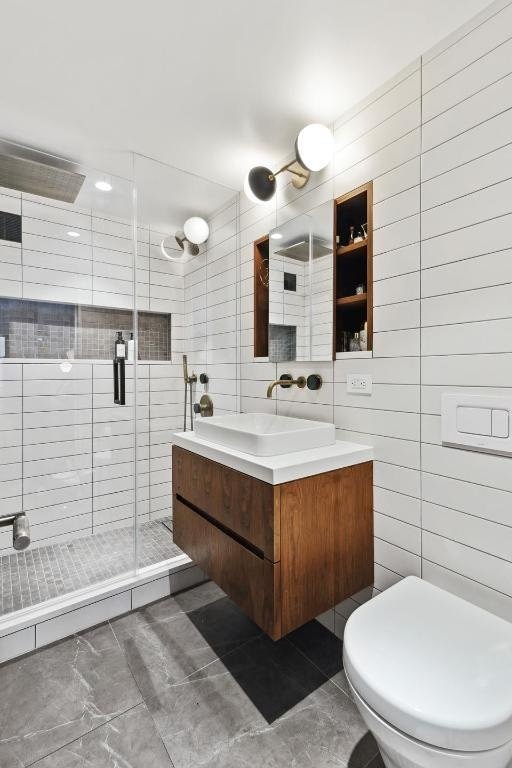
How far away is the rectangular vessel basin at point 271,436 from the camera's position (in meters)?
1.39

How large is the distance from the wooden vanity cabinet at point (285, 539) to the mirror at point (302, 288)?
0.66 m

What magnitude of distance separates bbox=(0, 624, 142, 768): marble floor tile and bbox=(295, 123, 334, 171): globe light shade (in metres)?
2.29

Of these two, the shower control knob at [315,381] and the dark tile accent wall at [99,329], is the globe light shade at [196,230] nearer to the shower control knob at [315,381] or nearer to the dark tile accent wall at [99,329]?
the dark tile accent wall at [99,329]

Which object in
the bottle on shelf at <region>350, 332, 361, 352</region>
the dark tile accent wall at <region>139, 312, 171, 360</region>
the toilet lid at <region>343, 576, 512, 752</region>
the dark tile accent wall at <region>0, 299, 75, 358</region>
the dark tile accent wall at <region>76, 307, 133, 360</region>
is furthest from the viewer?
the dark tile accent wall at <region>139, 312, 171, 360</region>

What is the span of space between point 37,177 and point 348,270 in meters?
1.74

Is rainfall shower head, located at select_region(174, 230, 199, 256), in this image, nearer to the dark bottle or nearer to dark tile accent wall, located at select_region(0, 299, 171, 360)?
dark tile accent wall, located at select_region(0, 299, 171, 360)

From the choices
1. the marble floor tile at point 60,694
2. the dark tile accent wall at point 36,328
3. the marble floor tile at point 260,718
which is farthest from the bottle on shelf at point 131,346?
the marble floor tile at point 260,718

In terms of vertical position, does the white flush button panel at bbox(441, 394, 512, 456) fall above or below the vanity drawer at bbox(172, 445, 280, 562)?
above

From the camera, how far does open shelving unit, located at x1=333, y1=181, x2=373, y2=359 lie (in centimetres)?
163

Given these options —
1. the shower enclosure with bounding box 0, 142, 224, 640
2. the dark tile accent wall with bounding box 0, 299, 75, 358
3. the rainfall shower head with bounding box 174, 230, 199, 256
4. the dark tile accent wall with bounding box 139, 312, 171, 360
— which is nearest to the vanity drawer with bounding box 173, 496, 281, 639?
the shower enclosure with bounding box 0, 142, 224, 640

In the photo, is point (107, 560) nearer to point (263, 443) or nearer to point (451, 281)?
point (263, 443)

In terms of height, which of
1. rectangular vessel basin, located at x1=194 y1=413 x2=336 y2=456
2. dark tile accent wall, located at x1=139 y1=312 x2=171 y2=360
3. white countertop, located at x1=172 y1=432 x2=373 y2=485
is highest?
dark tile accent wall, located at x1=139 y1=312 x2=171 y2=360

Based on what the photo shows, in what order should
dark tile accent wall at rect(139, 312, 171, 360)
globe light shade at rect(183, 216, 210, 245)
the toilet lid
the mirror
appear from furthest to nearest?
globe light shade at rect(183, 216, 210, 245)
dark tile accent wall at rect(139, 312, 171, 360)
the mirror
the toilet lid

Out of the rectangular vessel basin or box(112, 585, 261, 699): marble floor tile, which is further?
box(112, 585, 261, 699): marble floor tile
